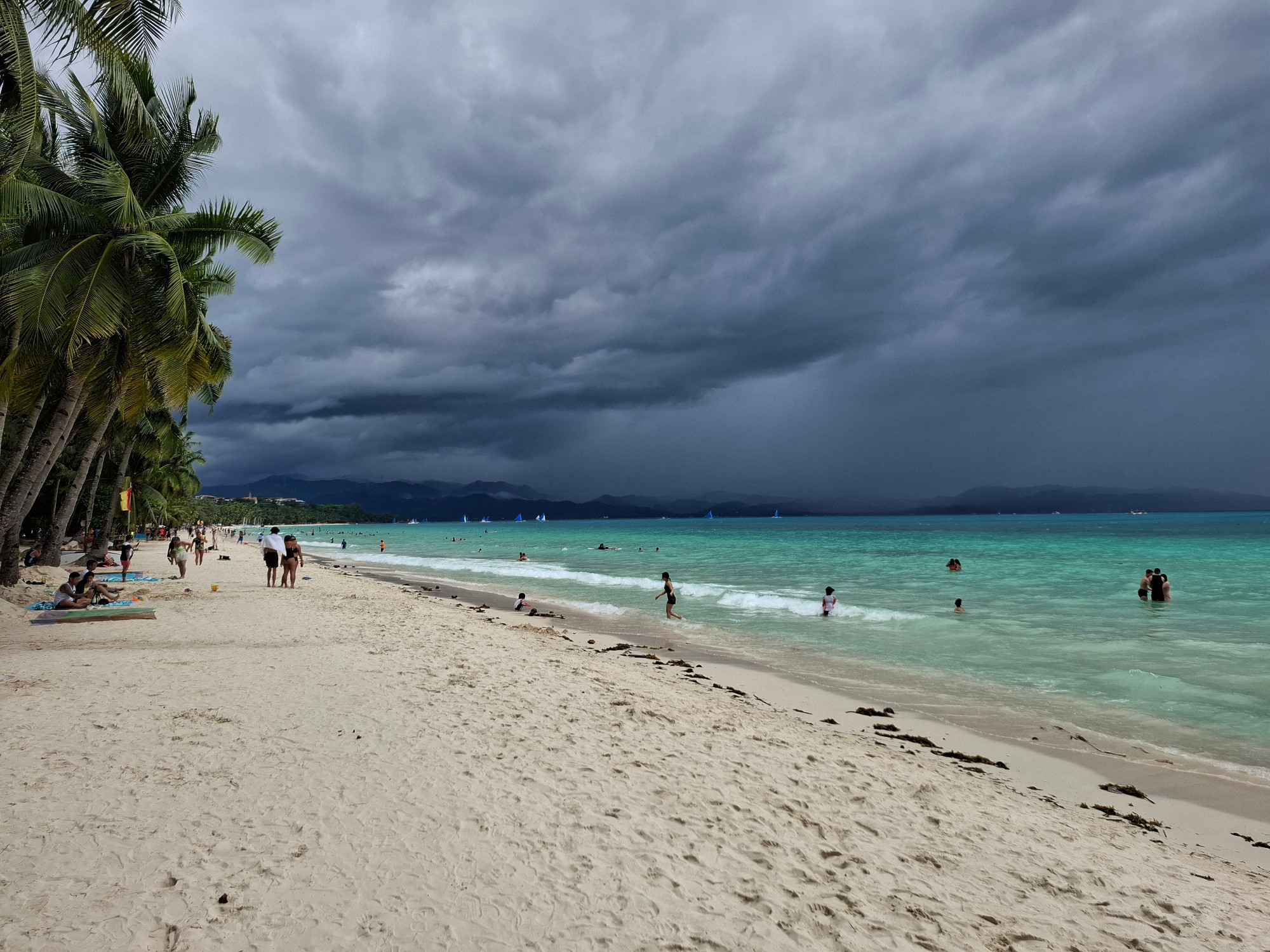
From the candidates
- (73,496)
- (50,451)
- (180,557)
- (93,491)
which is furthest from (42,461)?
(93,491)

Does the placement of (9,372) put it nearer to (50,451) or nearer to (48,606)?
(50,451)

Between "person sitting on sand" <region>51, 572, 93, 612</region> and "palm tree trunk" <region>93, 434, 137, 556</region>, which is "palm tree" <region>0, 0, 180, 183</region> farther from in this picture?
"palm tree trunk" <region>93, 434, 137, 556</region>

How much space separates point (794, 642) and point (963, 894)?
34.0ft

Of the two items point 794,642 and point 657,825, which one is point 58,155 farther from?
→ point 794,642

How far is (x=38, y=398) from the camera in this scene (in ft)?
43.6

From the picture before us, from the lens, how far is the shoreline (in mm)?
5535

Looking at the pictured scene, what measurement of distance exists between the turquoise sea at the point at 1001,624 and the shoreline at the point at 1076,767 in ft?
2.18

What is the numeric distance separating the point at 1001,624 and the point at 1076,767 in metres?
10.9

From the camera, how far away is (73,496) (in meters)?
18.4

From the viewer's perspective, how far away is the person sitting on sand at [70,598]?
12125mm

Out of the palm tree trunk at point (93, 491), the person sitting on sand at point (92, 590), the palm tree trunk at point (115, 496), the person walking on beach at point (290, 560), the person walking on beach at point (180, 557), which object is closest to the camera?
the person sitting on sand at point (92, 590)

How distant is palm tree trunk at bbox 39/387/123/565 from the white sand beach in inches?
391

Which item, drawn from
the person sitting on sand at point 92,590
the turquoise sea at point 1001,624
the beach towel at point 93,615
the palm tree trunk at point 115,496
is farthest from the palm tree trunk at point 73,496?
the turquoise sea at point 1001,624

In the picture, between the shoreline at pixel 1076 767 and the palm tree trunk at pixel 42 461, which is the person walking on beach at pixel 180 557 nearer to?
the palm tree trunk at pixel 42 461
